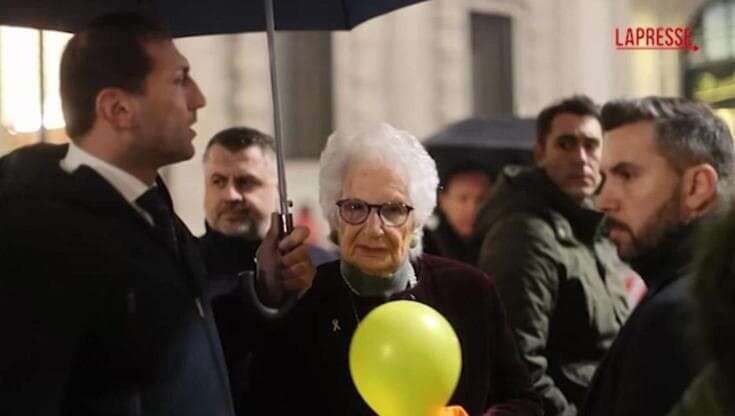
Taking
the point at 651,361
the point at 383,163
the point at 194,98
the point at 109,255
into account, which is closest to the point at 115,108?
the point at 194,98

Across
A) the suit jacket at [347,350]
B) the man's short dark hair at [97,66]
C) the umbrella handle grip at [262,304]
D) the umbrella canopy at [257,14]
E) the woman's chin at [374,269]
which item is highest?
the umbrella canopy at [257,14]

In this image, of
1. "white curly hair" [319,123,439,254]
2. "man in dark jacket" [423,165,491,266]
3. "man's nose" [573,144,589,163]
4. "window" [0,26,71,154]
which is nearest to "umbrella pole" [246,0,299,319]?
"white curly hair" [319,123,439,254]

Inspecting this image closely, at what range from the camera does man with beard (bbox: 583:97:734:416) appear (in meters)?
2.69

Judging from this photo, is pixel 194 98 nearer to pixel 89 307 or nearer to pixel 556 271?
pixel 89 307

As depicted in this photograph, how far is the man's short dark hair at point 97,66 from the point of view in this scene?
8.92 ft

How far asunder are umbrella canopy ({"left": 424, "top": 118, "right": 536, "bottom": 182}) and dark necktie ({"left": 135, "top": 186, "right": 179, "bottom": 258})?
4676 millimetres

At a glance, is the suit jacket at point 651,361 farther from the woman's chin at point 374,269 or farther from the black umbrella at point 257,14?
the black umbrella at point 257,14

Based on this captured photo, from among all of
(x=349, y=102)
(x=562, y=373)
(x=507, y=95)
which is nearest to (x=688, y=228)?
(x=562, y=373)

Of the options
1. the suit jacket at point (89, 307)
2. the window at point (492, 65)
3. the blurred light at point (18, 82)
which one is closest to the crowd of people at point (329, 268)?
the suit jacket at point (89, 307)

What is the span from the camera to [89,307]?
8.14 feet

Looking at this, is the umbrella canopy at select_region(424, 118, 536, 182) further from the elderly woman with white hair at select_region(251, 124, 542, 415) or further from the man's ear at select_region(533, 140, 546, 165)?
the elderly woman with white hair at select_region(251, 124, 542, 415)

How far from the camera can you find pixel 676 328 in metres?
2.63

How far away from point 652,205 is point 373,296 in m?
0.70

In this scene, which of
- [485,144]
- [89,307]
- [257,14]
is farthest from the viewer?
[485,144]
